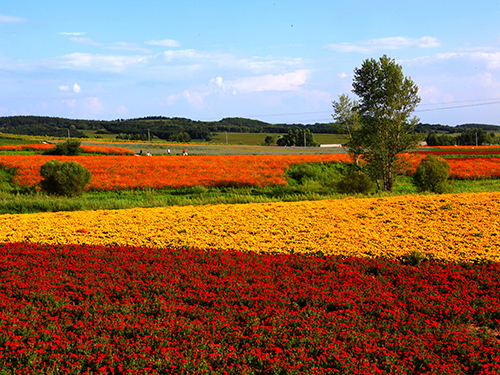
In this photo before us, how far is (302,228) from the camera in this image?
12328mm

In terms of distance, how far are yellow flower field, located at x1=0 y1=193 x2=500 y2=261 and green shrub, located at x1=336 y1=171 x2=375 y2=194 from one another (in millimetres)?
8646

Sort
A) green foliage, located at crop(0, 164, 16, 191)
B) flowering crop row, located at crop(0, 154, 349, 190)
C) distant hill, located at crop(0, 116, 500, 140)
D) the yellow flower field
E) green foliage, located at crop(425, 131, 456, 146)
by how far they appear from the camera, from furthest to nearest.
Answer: distant hill, located at crop(0, 116, 500, 140) → green foliage, located at crop(425, 131, 456, 146) → flowering crop row, located at crop(0, 154, 349, 190) → green foliage, located at crop(0, 164, 16, 191) → the yellow flower field

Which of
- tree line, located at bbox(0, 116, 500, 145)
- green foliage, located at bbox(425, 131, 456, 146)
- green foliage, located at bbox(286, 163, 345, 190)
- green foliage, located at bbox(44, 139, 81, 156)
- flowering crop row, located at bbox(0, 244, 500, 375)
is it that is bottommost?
flowering crop row, located at bbox(0, 244, 500, 375)

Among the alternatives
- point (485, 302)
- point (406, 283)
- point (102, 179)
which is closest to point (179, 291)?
point (406, 283)

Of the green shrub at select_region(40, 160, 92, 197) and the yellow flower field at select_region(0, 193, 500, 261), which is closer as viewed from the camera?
the yellow flower field at select_region(0, 193, 500, 261)

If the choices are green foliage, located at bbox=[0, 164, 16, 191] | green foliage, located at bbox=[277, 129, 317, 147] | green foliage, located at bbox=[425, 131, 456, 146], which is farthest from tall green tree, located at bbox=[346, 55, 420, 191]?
green foliage, located at bbox=[425, 131, 456, 146]

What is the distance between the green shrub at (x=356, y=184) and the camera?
2477 cm

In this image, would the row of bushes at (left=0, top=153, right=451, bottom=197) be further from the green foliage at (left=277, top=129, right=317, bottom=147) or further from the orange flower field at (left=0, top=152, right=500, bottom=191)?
the green foliage at (left=277, top=129, right=317, bottom=147)

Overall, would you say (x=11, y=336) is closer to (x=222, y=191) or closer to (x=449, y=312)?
(x=449, y=312)

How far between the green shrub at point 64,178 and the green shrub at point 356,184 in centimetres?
1583

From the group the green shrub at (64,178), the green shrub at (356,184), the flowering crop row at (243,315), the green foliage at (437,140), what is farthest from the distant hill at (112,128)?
the flowering crop row at (243,315)

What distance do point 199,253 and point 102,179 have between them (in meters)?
20.9

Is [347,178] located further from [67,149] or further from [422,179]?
[67,149]

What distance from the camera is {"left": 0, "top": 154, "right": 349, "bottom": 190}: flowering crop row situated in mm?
28188
